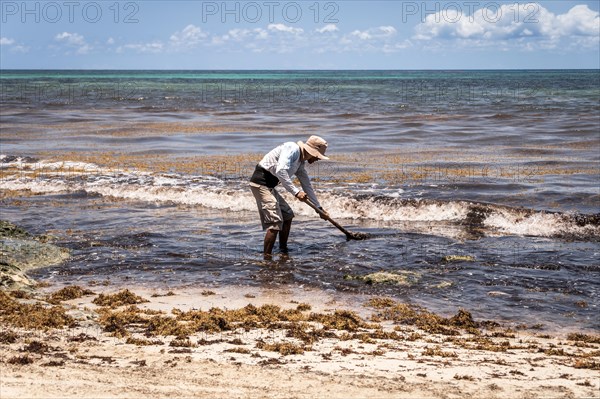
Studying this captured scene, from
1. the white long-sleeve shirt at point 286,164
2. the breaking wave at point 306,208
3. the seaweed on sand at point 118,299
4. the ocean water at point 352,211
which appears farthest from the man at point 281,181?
the breaking wave at point 306,208

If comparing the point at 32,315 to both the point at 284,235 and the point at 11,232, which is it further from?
the point at 284,235

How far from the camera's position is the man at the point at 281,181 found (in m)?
8.04

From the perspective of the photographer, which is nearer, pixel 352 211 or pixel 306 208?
pixel 352 211

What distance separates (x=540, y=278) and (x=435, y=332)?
253cm

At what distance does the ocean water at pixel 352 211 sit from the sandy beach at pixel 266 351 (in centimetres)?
80

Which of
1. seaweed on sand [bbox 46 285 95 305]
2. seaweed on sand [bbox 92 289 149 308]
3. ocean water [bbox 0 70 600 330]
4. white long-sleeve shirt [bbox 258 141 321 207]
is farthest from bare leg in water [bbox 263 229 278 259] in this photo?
seaweed on sand [bbox 46 285 95 305]

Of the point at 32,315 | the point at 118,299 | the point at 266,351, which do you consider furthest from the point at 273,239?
the point at 266,351

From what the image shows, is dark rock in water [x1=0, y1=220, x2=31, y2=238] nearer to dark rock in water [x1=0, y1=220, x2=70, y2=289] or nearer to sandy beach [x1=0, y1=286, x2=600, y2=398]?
dark rock in water [x1=0, y1=220, x2=70, y2=289]

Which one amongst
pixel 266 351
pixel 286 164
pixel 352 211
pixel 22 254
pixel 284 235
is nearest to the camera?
pixel 266 351

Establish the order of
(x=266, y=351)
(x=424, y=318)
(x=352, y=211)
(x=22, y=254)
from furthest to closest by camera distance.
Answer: (x=352, y=211) → (x=22, y=254) → (x=424, y=318) → (x=266, y=351)

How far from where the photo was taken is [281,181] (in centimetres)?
809

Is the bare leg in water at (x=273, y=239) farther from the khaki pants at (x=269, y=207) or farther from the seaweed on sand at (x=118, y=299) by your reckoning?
the seaweed on sand at (x=118, y=299)

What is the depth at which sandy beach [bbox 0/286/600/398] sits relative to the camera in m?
4.24

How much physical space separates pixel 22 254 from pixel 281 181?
3092 mm
